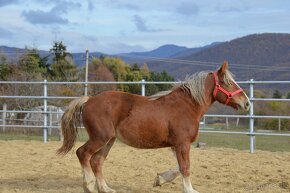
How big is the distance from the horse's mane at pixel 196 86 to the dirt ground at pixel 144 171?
132cm

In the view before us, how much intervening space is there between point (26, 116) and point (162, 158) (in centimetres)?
1489

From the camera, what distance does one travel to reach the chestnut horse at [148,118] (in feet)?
19.5

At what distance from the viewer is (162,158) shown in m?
9.38

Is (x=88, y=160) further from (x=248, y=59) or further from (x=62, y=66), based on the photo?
(x=248, y=59)

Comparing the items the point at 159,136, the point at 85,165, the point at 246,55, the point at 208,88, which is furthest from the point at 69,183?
A: the point at 246,55

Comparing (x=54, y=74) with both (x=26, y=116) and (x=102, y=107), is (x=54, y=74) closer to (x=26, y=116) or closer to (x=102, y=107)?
(x=26, y=116)

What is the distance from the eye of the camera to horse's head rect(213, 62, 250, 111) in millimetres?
6242

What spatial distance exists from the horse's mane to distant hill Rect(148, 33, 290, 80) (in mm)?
61044

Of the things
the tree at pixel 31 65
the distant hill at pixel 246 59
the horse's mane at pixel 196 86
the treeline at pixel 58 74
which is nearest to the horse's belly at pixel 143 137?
the horse's mane at pixel 196 86

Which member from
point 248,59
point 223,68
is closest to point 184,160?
point 223,68

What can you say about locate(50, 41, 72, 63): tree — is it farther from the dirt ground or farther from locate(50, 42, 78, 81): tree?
the dirt ground

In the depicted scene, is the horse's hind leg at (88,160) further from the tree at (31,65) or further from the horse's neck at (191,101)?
the tree at (31,65)

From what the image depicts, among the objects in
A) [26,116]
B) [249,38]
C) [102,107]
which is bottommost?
[26,116]

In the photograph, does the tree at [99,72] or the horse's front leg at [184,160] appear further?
the tree at [99,72]
